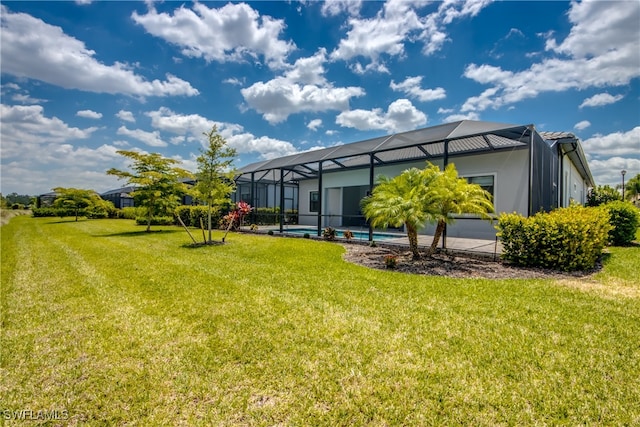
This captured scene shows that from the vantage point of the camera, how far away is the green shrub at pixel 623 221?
10.5 m

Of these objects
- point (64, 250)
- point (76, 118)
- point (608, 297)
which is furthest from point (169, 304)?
point (76, 118)

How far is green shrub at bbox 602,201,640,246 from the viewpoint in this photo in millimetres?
10492

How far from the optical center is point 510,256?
6.96 meters

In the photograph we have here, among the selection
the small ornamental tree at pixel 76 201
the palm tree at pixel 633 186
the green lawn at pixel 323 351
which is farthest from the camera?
the palm tree at pixel 633 186

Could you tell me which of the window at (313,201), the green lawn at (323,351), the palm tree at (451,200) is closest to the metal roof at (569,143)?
the palm tree at (451,200)

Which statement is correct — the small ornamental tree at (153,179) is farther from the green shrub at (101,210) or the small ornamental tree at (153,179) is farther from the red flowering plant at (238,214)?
the green shrub at (101,210)

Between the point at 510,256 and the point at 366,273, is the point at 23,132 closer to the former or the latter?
the point at 366,273

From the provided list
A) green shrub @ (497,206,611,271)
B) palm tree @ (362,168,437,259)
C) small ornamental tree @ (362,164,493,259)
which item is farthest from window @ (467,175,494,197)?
palm tree @ (362,168,437,259)

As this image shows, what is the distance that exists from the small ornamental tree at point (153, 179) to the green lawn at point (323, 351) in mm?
10501

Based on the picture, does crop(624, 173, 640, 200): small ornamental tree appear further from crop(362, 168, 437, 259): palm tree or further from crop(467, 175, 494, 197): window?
crop(362, 168, 437, 259): palm tree

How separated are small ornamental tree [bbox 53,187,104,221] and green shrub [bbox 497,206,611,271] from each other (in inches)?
1200

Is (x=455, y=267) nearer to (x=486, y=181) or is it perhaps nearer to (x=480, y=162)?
(x=486, y=181)

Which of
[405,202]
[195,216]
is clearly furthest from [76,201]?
[405,202]

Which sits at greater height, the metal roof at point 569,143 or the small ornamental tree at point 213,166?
the metal roof at point 569,143
